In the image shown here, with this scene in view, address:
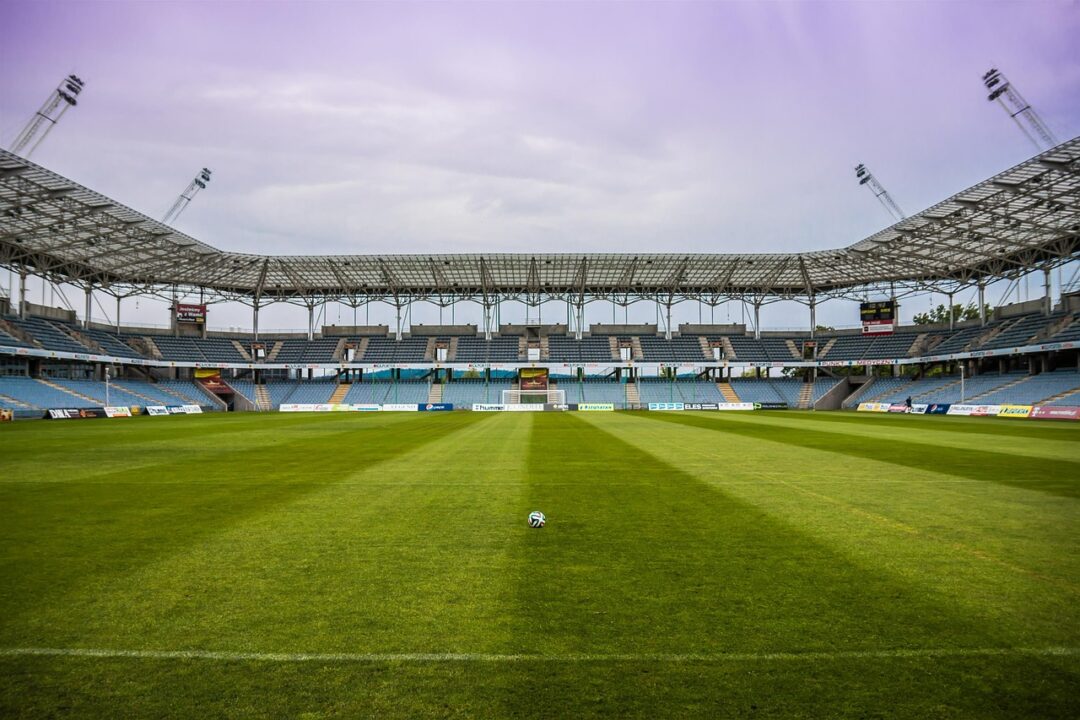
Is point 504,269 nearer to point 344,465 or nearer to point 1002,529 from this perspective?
point 344,465

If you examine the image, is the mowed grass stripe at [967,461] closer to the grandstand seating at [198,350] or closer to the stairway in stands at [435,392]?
the stairway in stands at [435,392]

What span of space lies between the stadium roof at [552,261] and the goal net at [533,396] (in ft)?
40.1

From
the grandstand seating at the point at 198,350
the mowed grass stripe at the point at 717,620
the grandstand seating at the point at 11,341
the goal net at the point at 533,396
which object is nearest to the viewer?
the mowed grass stripe at the point at 717,620

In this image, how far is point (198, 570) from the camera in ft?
19.5

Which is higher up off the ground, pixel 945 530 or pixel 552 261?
pixel 552 261

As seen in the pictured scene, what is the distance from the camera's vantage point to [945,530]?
7473 mm

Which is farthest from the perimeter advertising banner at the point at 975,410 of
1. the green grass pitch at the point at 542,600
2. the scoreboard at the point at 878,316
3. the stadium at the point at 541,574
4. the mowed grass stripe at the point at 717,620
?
the mowed grass stripe at the point at 717,620

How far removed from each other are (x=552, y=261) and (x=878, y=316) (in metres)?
34.7

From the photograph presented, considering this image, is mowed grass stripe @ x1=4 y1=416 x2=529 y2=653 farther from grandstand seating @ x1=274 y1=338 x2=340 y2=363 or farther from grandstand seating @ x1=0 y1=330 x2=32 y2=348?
grandstand seating @ x1=274 y1=338 x2=340 y2=363

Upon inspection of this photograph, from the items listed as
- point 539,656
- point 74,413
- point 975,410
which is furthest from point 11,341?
point 975,410

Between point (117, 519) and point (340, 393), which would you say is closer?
point (117, 519)

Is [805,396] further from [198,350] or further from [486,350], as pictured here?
[198,350]

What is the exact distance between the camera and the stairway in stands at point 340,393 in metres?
64.7

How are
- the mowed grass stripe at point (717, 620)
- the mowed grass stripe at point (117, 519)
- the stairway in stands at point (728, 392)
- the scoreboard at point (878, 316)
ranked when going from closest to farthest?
the mowed grass stripe at point (717, 620) < the mowed grass stripe at point (117, 519) < the scoreboard at point (878, 316) < the stairway in stands at point (728, 392)
